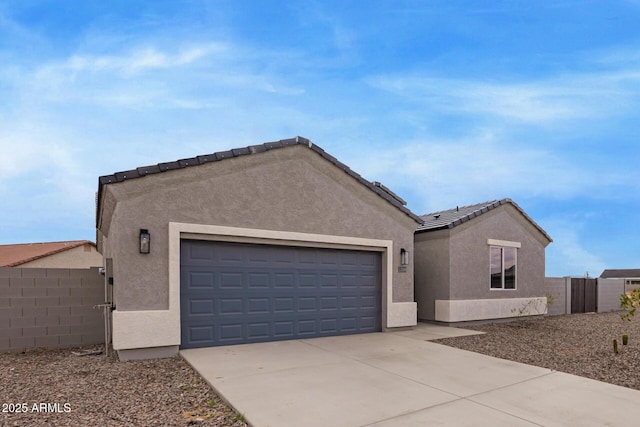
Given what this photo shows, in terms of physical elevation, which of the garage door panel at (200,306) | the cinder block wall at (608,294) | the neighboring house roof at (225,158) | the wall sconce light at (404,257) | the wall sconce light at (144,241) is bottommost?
the cinder block wall at (608,294)

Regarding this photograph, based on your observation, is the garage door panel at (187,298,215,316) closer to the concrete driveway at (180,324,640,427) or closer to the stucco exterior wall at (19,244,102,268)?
the concrete driveway at (180,324,640,427)

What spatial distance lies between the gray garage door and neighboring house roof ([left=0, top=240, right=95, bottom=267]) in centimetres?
1840

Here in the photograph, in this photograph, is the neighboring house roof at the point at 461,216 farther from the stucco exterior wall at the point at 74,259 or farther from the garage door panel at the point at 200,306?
the stucco exterior wall at the point at 74,259

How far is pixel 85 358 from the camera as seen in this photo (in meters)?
7.81

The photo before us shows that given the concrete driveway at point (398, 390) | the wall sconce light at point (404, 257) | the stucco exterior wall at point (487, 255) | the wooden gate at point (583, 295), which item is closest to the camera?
the concrete driveway at point (398, 390)

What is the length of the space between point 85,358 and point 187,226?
3207 millimetres

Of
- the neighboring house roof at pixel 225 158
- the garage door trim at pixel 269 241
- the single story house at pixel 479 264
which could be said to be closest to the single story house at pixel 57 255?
the neighboring house roof at pixel 225 158

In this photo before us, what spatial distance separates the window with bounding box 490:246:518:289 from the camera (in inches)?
536

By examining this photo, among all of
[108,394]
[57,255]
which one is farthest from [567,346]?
[57,255]

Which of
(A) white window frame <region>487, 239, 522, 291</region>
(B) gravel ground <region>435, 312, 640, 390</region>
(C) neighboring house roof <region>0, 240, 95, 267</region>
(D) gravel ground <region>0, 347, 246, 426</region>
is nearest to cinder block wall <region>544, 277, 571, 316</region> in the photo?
(B) gravel ground <region>435, 312, 640, 390</region>

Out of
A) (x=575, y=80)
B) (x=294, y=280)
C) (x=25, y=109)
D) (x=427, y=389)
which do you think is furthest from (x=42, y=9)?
(x=575, y=80)

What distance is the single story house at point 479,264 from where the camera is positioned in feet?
41.0

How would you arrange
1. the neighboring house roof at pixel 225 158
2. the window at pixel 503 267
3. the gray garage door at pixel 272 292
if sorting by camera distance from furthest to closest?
the window at pixel 503 267
the gray garage door at pixel 272 292
the neighboring house roof at pixel 225 158

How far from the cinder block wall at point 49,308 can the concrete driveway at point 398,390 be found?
3.00m
